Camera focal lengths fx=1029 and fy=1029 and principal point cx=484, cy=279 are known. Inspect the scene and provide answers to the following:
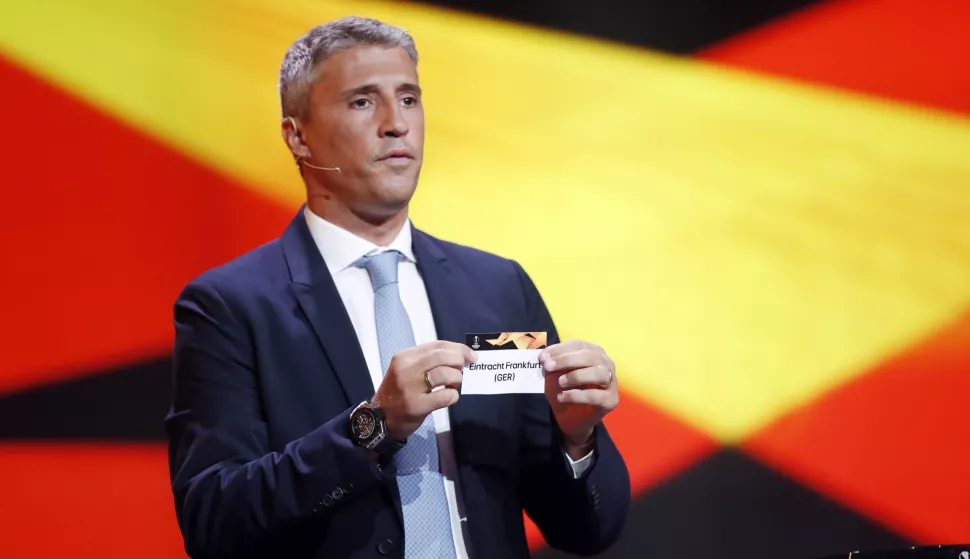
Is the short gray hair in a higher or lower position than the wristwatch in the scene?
higher

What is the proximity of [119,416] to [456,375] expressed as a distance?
1.53 metres

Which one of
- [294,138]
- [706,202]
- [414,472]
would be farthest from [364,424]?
[706,202]

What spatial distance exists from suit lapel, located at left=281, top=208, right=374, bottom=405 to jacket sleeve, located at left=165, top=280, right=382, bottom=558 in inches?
5.8

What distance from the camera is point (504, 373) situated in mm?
2031

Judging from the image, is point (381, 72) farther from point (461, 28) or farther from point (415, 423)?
point (461, 28)

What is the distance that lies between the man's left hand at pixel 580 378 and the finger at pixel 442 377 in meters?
0.20

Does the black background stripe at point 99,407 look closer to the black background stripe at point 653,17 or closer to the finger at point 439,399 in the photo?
the finger at point 439,399

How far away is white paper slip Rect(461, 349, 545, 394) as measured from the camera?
201 cm

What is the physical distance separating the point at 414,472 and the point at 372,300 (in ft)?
1.31

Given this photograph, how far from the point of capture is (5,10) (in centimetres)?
305

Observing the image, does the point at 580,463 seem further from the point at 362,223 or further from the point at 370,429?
the point at 362,223

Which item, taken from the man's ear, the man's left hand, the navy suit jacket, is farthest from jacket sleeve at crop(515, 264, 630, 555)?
the man's ear

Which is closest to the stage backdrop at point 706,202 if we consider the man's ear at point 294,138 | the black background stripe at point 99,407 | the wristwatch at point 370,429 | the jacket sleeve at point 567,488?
the black background stripe at point 99,407

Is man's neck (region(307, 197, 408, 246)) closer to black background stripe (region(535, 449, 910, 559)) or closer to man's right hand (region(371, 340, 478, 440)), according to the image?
man's right hand (region(371, 340, 478, 440))
